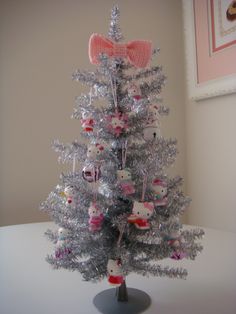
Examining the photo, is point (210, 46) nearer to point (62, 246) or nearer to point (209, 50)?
point (209, 50)

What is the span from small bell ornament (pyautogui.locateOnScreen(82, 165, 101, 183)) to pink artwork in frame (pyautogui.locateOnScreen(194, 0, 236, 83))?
1004mm

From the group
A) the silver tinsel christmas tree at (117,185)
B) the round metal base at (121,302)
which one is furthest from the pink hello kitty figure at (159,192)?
the round metal base at (121,302)

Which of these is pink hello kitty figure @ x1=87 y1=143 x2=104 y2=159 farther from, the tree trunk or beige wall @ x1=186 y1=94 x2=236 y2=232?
beige wall @ x1=186 y1=94 x2=236 y2=232

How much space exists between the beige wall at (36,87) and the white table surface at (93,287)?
60cm

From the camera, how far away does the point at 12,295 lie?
29.0 inches

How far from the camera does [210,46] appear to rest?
1.52 meters

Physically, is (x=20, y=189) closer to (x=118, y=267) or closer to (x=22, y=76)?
(x=22, y=76)

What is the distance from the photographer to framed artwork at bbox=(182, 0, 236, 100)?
4.58 feet

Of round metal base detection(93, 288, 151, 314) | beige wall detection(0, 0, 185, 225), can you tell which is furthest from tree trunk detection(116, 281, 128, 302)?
beige wall detection(0, 0, 185, 225)

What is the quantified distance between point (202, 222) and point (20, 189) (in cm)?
95

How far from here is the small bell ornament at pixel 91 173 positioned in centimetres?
64

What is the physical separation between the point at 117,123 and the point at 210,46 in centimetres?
109

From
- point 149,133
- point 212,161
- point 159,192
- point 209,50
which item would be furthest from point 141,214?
point 209,50

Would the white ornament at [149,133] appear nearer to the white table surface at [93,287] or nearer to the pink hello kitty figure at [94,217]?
the pink hello kitty figure at [94,217]
